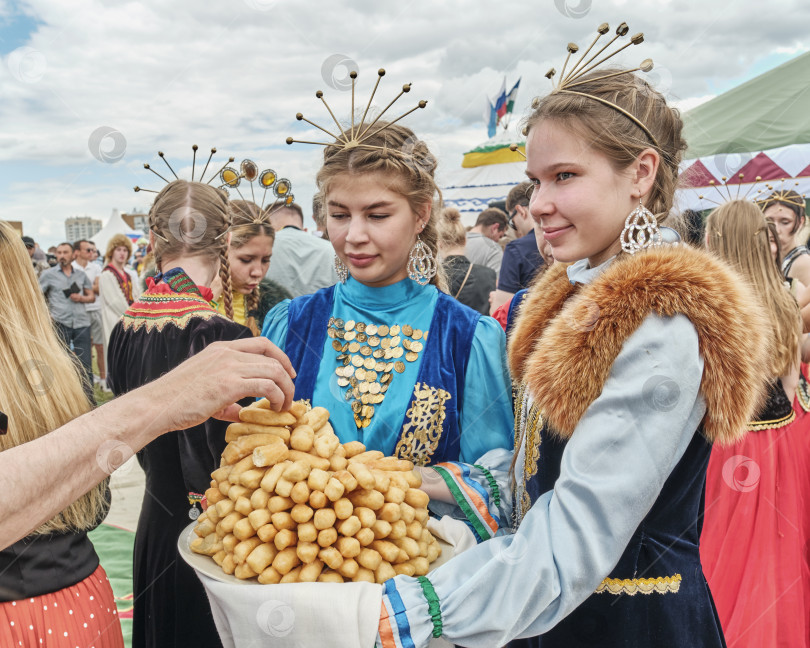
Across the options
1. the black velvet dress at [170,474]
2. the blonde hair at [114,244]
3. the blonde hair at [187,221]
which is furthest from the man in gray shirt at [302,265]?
the blonde hair at [114,244]

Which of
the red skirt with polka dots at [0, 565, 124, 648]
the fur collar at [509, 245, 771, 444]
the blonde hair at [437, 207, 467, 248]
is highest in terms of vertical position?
the blonde hair at [437, 207, 467, 248]

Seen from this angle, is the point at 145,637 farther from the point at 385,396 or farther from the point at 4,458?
the point at 4,458

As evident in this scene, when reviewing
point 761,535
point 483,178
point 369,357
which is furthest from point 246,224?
point 483,178

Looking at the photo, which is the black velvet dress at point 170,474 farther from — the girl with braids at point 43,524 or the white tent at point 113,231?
the white tent at point 113,231

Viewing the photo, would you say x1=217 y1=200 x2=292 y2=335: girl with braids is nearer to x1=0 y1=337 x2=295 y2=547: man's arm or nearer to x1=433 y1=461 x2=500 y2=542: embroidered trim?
x1=433 y1=461 x2=500 y2=542: embroidered trim

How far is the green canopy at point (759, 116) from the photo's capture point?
701cm

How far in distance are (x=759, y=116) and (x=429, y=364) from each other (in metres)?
7.40

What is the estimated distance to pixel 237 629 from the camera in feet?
3.75

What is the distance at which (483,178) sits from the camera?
13.3 meters

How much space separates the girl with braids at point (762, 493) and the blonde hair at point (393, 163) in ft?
6.30

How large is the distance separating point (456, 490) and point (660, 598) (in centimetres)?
56

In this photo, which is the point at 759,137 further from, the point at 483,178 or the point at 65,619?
the point at 65,619

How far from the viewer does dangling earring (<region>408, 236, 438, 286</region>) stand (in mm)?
2137

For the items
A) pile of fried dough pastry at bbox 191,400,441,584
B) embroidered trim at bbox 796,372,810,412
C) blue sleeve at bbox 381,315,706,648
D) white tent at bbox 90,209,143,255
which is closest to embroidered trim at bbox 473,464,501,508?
pile of fried dough pastry at bbox 191,400,441,584
